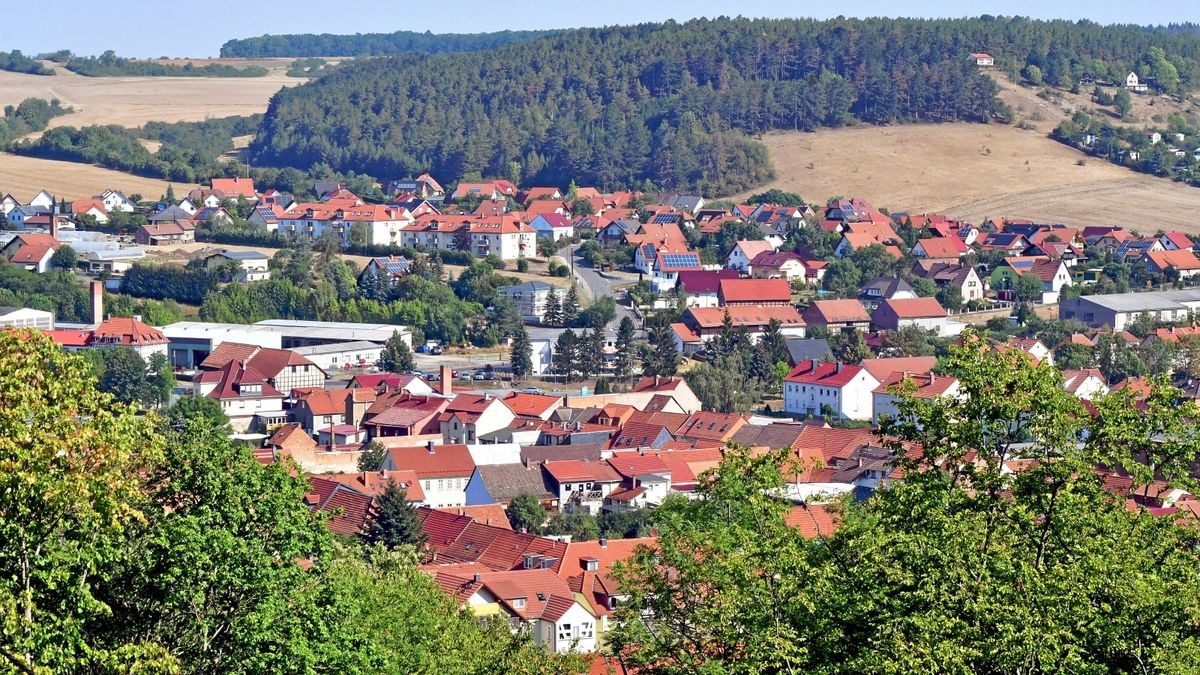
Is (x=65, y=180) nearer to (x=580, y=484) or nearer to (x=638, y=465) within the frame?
(x=638, y=465)

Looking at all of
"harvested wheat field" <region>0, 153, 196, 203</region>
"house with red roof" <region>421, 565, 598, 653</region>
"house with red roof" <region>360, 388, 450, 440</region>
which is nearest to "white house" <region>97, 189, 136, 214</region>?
"harvested wheat field" <region>0, 153, 196, 203</region>

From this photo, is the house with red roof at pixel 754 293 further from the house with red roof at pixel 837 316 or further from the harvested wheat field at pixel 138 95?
the harvested wheat field at pixel 138 95

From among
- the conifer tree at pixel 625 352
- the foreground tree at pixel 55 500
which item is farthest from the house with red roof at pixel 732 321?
the foreground tree at pixel 55 500

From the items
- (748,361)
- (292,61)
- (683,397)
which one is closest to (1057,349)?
(748,361)

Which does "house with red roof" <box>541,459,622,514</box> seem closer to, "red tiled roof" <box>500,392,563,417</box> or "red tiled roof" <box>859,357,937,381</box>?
"red tiled roof" <box>500,392,563,417</box>

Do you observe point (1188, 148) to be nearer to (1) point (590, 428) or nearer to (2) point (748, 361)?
(2) point (748, 361)

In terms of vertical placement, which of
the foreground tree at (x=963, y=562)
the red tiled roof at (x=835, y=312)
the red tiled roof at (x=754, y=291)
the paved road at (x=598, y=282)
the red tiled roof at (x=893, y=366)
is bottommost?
the paved road at (x=598, y=282)

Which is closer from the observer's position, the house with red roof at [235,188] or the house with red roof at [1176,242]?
the house with red roof at [1176,242]
